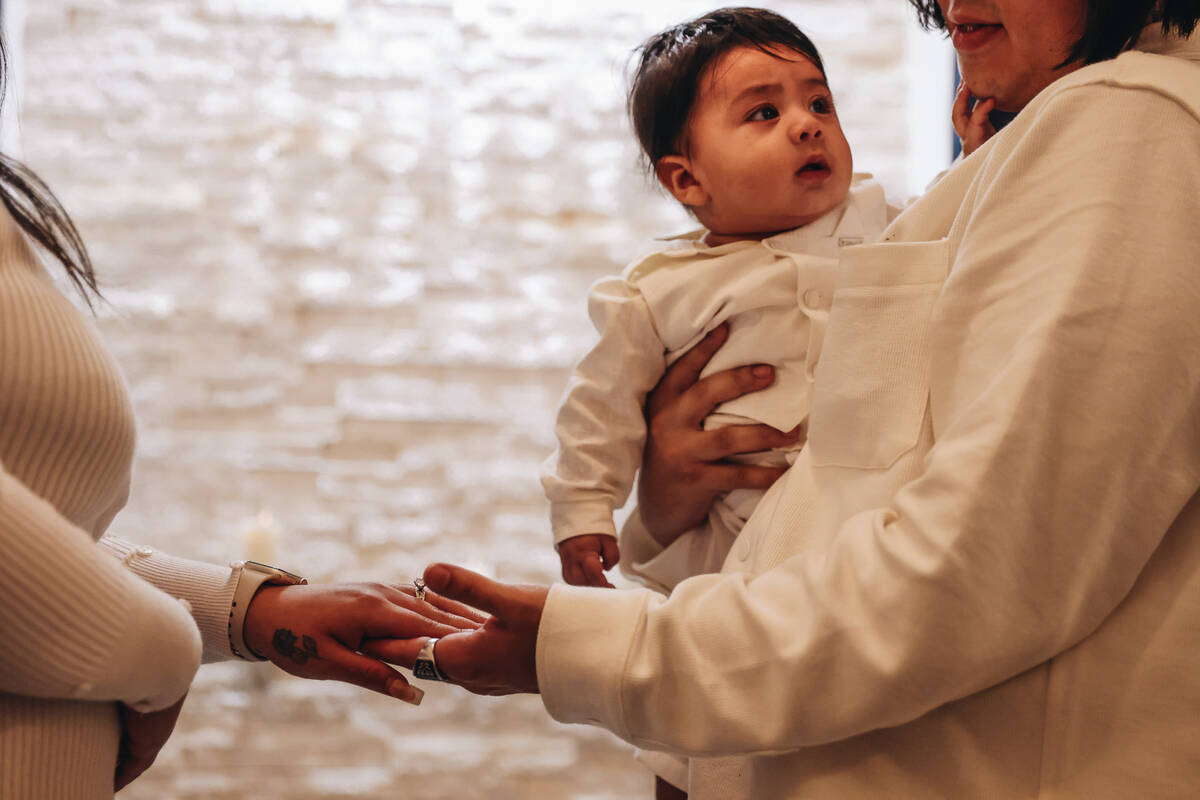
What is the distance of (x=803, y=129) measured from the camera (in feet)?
4.70

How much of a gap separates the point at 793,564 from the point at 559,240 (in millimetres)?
2243

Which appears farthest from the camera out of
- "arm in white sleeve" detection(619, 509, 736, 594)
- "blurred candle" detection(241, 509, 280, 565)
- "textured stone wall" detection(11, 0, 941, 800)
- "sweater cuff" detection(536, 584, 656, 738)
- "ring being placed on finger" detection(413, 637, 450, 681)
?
"textured stone wall" detection(11, 0, 941, 800)

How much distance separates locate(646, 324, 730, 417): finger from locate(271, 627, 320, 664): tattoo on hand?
56 cm

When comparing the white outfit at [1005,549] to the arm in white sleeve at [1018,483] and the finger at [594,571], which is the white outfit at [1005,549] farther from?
the finger at [594,571]

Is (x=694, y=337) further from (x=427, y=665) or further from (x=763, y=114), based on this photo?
(x=427, y=665)

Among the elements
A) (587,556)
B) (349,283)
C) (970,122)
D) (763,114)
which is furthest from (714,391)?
(349,283)

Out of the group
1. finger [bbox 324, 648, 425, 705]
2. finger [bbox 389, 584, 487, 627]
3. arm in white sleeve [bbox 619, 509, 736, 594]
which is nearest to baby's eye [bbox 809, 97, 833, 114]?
arm in white sleeve [bbox 619, 509, 736, 594]

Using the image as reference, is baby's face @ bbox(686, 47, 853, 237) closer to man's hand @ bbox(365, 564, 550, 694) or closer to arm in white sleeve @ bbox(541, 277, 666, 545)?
arm in white sleeve @ bbox(541, 277, 666, 545)

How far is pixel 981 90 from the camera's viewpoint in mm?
1164

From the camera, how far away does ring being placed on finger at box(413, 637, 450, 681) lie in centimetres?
105

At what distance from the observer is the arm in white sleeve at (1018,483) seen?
0.81 m

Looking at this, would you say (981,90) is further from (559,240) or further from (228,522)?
(228,522)

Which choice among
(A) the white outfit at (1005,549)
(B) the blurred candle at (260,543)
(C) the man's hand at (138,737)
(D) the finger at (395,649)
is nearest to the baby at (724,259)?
(D) the finger at (395,649)

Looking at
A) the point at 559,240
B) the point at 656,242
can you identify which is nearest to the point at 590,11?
the point at 559,240
